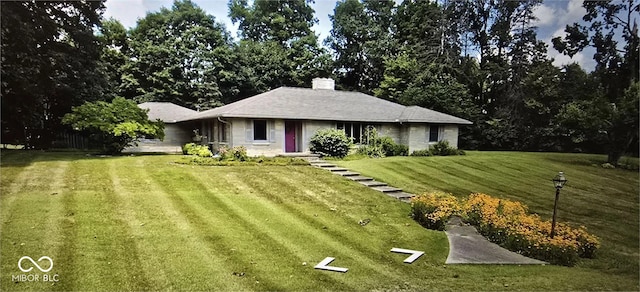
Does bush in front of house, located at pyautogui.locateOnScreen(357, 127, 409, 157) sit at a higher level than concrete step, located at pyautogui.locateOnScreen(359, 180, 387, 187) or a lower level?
higher

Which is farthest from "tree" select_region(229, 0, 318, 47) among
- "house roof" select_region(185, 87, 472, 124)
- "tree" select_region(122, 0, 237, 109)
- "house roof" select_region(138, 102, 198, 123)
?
"house roof" select_region(138, 102, 198, 123)

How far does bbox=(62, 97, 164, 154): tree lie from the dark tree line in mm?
1228

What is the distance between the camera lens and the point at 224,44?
69.6 ft

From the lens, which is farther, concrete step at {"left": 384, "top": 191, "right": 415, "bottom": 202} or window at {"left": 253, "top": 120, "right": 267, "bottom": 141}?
window at {"left": 253, "top": 120, "right": 267, "bottom": 141}

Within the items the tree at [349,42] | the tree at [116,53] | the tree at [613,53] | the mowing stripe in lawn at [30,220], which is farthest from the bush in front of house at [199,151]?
the tree at [613,53]

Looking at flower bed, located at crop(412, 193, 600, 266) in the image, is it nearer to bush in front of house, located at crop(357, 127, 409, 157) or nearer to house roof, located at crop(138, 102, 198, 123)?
bush in front of house, located at crop(357, 127, 409, 157)

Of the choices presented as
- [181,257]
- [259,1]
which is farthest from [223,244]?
[259,1]

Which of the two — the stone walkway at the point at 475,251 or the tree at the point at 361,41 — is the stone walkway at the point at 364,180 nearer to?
the stone walkway at the point at 475,251

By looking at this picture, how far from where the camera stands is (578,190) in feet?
20.2

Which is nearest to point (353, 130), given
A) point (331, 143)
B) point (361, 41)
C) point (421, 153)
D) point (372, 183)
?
point (331, 143)

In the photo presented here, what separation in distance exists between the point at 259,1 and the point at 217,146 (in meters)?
7.94

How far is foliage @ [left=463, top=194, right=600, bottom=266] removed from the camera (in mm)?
4992

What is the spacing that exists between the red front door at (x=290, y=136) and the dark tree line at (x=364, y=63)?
3719mm

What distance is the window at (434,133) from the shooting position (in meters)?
14.2
